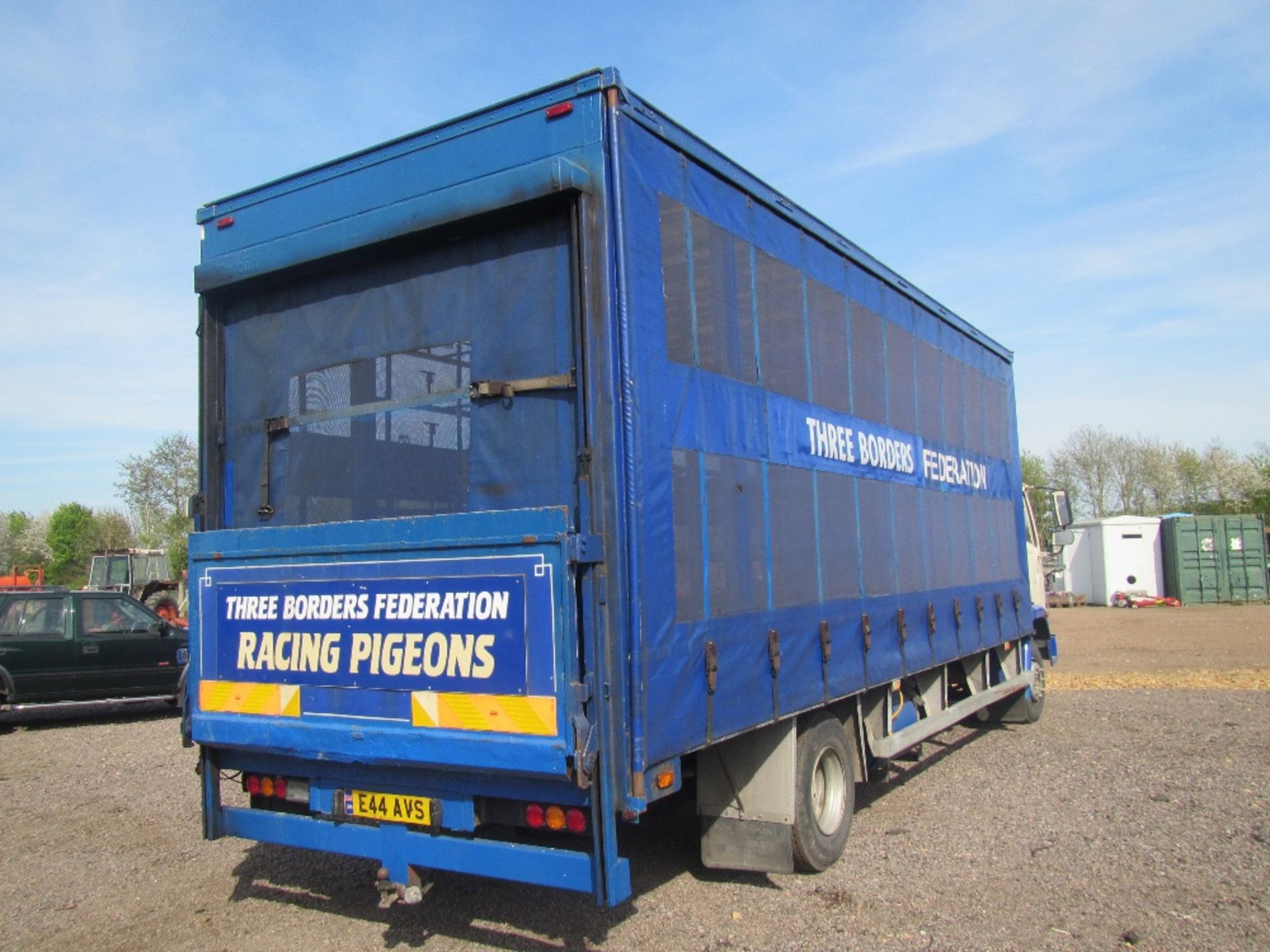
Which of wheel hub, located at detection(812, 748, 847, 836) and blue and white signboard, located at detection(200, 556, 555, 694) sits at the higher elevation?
blue and white signboard, located at detection(200, 556, 555, 694)

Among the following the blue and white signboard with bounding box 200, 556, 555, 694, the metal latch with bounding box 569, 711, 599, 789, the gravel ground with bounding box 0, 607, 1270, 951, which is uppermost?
the blue and white signboard with bounding box 200, 556, 555, 694

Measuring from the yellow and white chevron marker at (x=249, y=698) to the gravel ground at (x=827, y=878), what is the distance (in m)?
1.11

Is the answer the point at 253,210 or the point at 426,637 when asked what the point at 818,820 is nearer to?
the point at 426,637

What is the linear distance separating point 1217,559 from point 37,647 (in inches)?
1246

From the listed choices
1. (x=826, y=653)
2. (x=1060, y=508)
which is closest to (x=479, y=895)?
(x=826, y=653)

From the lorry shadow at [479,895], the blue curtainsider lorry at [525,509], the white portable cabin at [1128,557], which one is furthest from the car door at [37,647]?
the white portable cabin at [1128,557]

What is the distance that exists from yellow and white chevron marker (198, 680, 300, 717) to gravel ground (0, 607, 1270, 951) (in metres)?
1.11

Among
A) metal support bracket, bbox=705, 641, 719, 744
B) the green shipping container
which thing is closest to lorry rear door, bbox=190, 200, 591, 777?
metal support bracket, bbox=705, 641, 719, 744

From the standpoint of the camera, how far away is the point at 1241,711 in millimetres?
10883

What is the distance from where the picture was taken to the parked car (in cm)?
1180

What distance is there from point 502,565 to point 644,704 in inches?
31.3

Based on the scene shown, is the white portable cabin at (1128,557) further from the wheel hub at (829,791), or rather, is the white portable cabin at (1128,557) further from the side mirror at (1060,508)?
the wheel hub at (829,791)

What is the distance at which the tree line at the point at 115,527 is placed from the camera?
49.8m

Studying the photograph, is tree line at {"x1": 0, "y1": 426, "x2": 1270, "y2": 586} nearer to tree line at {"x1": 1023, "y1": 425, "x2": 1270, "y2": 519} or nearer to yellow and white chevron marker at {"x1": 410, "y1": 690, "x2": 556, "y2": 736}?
tree line at {"x1": 1023, "y1": 425, "x2": 1270, "y2": 519}
